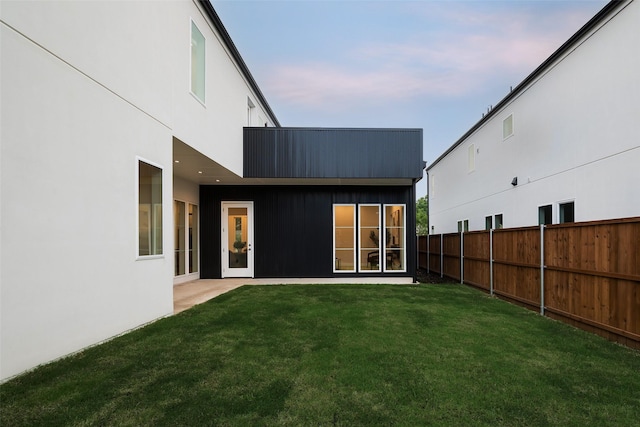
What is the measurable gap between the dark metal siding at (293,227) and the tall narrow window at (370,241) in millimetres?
565

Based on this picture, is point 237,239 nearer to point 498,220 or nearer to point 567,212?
point 567,212

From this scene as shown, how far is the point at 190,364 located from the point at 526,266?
20.7ft

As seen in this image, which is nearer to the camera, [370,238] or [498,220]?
[370,238]

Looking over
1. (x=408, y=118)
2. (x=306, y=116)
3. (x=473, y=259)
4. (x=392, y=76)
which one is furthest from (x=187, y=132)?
(x=408, y=118)

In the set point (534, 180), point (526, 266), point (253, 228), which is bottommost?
point (526, 266)

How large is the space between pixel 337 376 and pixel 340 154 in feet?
23.6

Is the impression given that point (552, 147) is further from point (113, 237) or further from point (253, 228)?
point (113, 237)

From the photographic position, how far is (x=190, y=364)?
12.1ft

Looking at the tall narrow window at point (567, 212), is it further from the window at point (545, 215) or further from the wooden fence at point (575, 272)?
the wooden fence at point (575, 272)

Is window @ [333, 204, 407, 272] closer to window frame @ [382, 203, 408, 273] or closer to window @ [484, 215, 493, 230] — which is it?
window frame @ [382, 203, 408, 273]

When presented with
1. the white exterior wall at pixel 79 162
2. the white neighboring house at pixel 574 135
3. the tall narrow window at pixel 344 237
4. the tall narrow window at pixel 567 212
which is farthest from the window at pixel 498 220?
the white exterior wall at pixel 79 162

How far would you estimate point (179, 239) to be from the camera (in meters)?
9.95

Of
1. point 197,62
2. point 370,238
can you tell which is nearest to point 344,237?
point 370,238

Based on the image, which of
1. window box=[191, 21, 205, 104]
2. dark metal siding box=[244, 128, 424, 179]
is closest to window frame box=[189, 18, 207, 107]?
window box=[191, 21, 205, 104]
